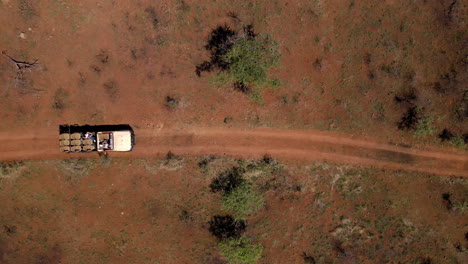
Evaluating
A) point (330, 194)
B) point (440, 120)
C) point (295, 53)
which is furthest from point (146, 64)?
point (440, 120)

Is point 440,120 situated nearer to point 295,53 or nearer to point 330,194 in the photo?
point 330,194

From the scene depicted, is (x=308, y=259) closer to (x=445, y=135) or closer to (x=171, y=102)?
(x=445, y=135)

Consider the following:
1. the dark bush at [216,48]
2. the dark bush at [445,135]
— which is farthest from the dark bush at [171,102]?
the dark bush at [445,135]

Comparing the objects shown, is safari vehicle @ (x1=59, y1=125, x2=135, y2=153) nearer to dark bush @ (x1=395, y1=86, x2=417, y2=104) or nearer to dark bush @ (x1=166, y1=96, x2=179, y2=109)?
dark bush @ (x1=166, y1=96, x2=179, y2=109)

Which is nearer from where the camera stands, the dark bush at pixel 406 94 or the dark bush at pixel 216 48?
the dark bush at pixel 216 48

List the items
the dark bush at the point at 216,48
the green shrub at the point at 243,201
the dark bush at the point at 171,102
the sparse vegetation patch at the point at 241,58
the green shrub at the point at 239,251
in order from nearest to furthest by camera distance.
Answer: the sparse vegetation patch at the point at 241,58 → the green shrub at the point at 239,251 → the green shrub at the point at 243,201 → the dark bush at the point at 216,48 → the dark bush at the point at 171,102

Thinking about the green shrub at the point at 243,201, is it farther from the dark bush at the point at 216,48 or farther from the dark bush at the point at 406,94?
the dark bush at the point at 406,94
